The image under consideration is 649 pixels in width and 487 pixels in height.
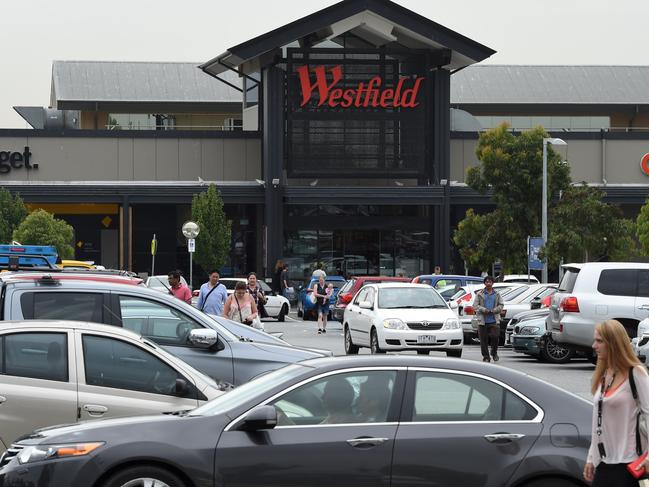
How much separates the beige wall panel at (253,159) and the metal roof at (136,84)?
56.9 ft

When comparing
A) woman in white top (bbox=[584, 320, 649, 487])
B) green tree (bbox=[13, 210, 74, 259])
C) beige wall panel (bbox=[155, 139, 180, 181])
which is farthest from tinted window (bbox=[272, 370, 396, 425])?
beige wall panel (bbox=[155, 139, 180, 181])

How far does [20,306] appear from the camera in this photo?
12.8 m

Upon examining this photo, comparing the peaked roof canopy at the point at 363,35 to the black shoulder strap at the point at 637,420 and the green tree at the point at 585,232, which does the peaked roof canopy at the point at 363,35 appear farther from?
the black shoulder strap at the point at 637,420

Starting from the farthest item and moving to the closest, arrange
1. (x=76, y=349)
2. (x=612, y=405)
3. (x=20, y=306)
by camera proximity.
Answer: (x=20, y=306) < (x=76, y=349) < (x=612, y=405)

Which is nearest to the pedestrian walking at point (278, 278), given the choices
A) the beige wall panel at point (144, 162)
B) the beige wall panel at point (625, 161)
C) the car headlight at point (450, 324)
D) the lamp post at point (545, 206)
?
the lamp post at point (545, 206)

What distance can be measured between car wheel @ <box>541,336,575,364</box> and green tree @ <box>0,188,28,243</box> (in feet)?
104

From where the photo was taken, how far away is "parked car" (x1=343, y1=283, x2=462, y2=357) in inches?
991

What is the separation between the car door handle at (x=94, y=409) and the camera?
406 inches

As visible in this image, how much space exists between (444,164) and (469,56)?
14.6 ft

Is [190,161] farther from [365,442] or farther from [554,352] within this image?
[365,442]

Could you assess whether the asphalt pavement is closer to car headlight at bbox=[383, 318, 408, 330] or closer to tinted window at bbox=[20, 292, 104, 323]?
car headlight at bbox=[383, 318, 408, 330]

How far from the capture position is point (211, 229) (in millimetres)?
56125

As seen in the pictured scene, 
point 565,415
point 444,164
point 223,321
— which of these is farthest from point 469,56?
point 565,415

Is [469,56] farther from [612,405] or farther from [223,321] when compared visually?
[612,405]
